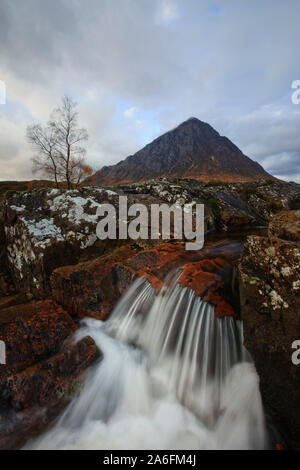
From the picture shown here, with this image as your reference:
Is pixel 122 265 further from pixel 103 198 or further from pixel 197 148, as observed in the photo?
pixel 197 148

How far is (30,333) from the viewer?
3.56 metres

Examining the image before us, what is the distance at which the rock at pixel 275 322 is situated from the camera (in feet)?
8.18

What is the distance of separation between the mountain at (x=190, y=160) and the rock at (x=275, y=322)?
3624 inches

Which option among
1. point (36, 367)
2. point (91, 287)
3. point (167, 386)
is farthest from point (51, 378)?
point (167, 386)

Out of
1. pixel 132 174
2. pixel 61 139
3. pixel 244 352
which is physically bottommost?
pixel 244 352

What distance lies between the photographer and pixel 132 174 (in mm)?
136125

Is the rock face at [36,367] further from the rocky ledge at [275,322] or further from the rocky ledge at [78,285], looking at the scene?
the rocky ledge at [275,322]

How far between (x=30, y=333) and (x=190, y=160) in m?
A: 139

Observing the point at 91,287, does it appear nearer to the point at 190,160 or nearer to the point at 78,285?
the point at 78,285

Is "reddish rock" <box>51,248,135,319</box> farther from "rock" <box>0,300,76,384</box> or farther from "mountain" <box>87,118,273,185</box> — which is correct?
"mountain" <box>87,118,273,185</box>

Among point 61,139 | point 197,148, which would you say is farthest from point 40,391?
point 197,148
